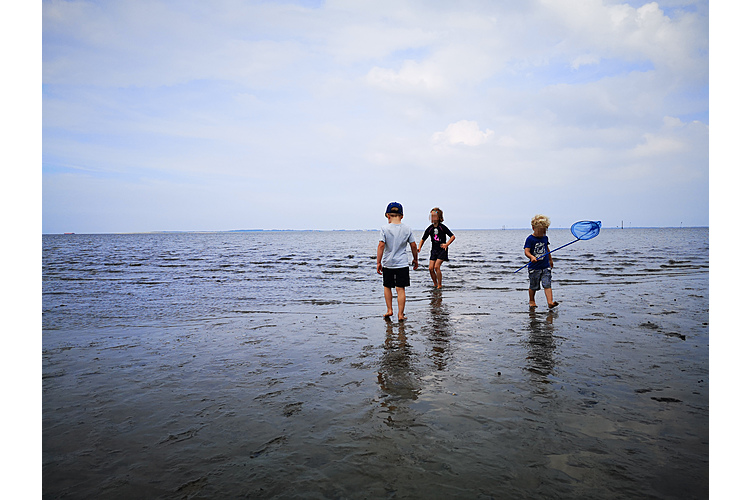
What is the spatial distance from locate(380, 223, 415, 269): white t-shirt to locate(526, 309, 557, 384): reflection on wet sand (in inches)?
110

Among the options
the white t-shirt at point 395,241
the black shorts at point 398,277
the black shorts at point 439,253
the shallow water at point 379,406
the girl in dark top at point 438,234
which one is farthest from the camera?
the black shorts at point 439,253

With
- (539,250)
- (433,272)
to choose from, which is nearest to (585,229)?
(539,250)

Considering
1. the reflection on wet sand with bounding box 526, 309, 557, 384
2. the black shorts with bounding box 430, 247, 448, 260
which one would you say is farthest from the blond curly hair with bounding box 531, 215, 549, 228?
the black shorts with bounding box 430, 247, 448, 260

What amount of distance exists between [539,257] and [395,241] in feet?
11.8

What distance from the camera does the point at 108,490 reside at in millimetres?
2717

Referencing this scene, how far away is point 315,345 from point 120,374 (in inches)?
101

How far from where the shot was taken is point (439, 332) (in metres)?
7.13

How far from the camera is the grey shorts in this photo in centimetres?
931

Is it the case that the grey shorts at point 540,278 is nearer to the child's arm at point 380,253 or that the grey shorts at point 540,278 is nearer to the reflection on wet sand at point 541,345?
the reflection on wet sand at point 541,345

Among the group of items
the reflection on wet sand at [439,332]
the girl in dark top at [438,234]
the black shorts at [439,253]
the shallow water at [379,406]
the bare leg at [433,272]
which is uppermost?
the girl in dark top at [438,234]

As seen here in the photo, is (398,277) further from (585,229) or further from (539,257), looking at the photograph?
(585,229)

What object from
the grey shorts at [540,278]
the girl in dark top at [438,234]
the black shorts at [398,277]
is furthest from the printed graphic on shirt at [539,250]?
the black shorts at [398,277]

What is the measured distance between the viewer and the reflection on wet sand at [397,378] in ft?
12.6

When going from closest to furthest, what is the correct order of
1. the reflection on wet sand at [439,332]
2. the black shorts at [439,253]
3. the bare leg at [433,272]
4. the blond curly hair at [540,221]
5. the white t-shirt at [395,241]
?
the reflection on wet sand at [439,332], the white t-shirt at [395,241], the blond curly hair at [540,221], the black shorts at [439,253], the bare leg at [433,272]
